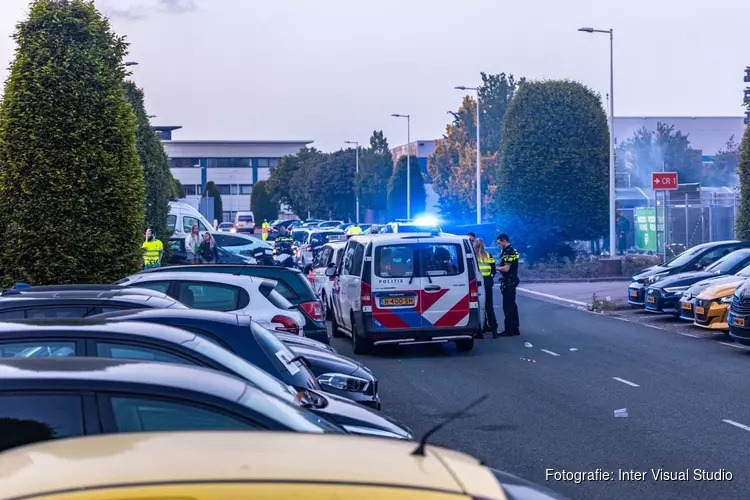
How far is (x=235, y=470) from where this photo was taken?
2.80m

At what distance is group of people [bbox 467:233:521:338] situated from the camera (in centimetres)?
1964

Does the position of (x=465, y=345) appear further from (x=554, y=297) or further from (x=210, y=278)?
(x=554, y=297)

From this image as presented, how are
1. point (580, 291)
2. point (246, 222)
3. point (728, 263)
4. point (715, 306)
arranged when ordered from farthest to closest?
point (246, 222), point (580, 291), point (728, 263), point (715, 306)

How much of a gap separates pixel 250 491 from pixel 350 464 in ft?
1.18

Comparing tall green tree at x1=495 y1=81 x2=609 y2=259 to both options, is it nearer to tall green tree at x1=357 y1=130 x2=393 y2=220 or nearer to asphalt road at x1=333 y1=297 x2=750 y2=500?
asphalt road at x1=333 y1=297 x2=750 y2=500

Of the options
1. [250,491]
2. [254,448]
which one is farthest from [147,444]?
[250,491]

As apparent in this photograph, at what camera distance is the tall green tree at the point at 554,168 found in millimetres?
40406

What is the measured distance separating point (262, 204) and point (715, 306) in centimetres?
9495

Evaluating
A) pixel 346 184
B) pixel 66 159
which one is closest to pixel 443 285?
pixel 66 159

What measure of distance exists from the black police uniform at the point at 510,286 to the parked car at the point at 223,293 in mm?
8035

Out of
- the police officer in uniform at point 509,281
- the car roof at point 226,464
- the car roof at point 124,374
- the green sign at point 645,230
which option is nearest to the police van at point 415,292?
the police officer in uniform at point 509,281

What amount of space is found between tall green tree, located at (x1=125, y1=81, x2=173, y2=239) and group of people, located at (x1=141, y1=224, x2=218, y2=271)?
305 cm

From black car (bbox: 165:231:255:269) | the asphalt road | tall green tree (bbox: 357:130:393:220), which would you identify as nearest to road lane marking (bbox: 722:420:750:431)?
the asphalt road

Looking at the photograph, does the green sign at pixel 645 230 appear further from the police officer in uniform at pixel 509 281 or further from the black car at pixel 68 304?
the black car at pixel 68 304
